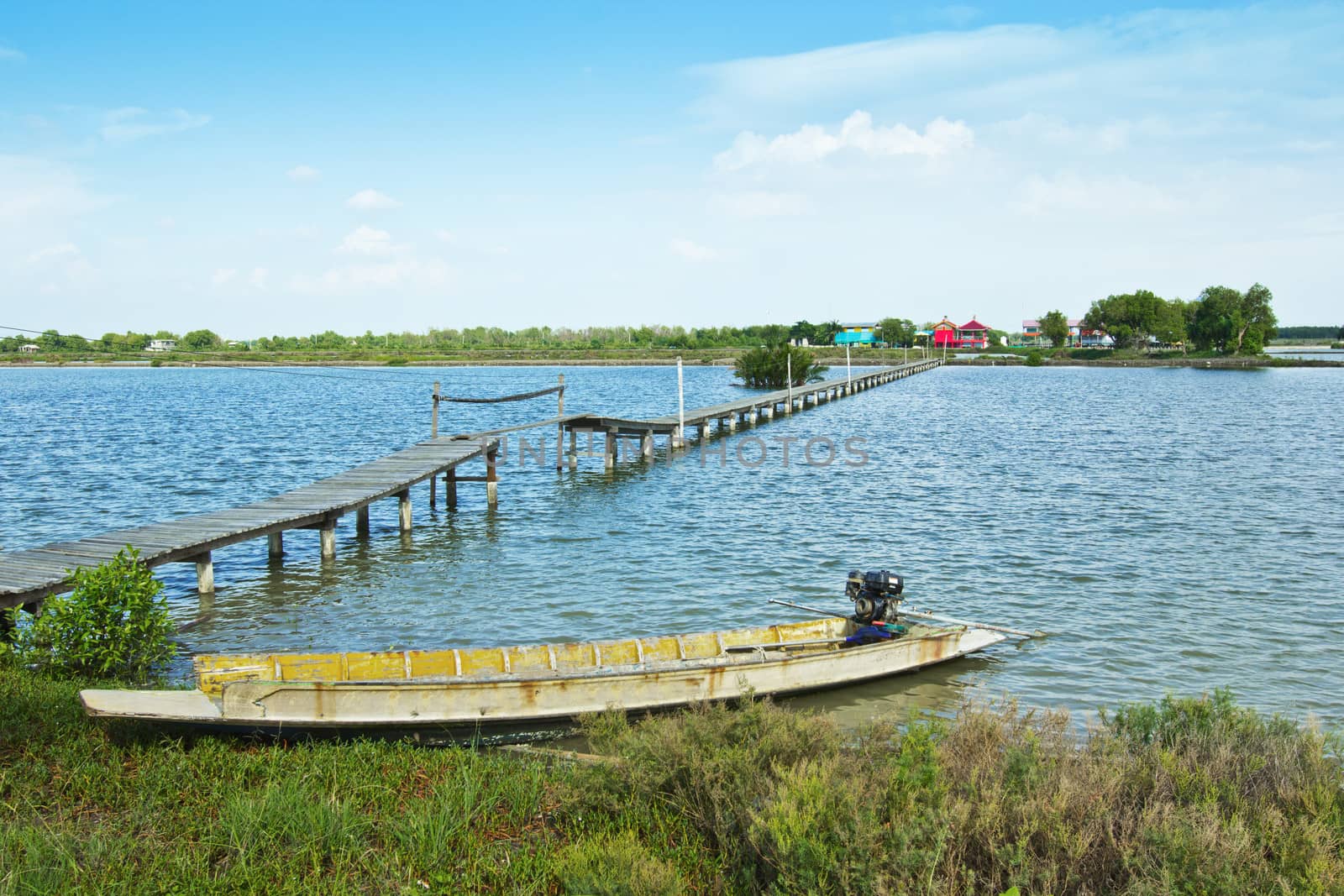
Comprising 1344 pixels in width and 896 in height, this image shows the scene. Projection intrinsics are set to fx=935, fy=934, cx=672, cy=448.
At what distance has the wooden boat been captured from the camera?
795 cm

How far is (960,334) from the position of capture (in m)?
163

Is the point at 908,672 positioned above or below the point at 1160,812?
below

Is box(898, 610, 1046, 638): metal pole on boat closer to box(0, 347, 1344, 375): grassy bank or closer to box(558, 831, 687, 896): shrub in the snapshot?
box(558, 831, 687, 896): shrub

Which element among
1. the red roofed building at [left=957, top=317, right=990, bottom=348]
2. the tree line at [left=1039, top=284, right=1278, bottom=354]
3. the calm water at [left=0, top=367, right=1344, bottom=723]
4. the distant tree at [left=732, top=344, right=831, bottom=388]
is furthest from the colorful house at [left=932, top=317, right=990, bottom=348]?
the calm water at [left=0, top=367, right=1344, bottom=723]

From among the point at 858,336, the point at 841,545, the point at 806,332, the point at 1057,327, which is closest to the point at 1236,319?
the point at 1057,327

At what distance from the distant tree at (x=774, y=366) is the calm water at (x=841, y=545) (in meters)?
25.6

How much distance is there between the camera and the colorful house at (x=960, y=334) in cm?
16025

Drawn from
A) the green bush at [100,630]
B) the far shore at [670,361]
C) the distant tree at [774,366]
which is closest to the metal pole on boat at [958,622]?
the green bush at [100,630]

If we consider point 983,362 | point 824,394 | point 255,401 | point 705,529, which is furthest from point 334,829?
point 983,362

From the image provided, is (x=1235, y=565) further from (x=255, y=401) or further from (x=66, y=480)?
(x=255, y=401)

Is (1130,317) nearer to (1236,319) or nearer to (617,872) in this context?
(1236,319)

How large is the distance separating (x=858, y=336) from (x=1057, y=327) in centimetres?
3231

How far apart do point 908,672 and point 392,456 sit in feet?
49.8

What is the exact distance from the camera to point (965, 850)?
561 cm
